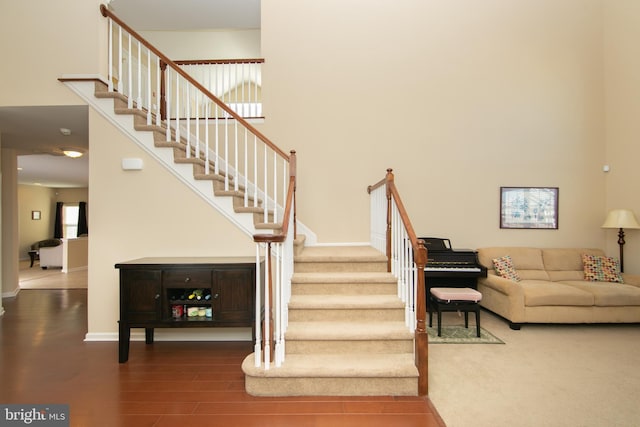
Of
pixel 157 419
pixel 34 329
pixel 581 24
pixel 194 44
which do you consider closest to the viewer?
pixel 157 419

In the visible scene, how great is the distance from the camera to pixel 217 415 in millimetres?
2201

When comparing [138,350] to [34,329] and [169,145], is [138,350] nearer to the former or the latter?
[34,329]

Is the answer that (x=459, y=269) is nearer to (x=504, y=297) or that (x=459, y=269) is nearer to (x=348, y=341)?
(x=504, y=297)

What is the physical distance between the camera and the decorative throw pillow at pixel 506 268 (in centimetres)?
441

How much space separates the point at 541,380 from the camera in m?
2.66

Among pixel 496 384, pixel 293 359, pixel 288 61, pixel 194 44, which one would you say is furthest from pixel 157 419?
pixel 194 44

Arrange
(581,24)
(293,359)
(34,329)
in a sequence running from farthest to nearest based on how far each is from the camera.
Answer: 1. (581,24)
2. (34,329)
3. (293,359)

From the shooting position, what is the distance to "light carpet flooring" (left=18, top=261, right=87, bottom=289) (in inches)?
265

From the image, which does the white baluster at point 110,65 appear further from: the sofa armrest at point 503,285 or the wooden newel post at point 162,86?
the sofa armrest at point 503,285

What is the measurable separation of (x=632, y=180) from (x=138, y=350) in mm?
6869

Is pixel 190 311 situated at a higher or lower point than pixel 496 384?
higher

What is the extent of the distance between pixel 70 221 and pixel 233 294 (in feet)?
42.9

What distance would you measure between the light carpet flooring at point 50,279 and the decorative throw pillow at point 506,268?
7.77m

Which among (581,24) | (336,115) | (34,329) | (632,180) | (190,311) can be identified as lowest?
(34,329)
